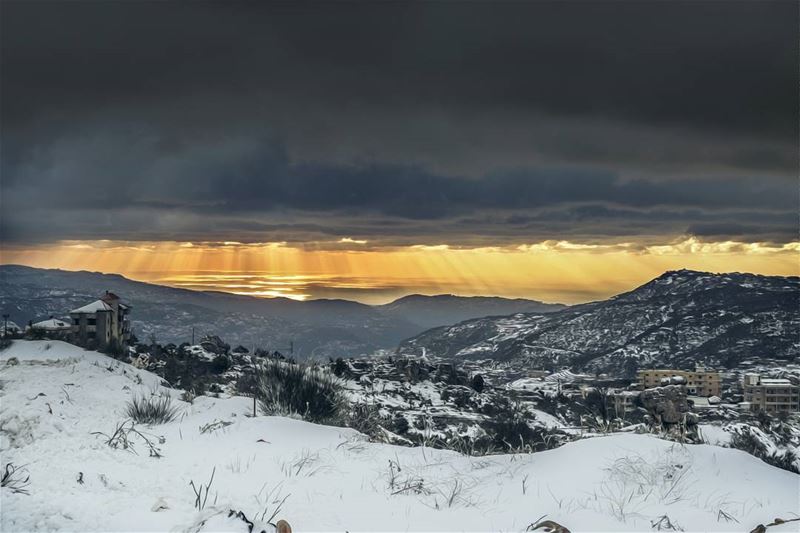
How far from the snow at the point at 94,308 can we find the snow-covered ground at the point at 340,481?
48.7 m

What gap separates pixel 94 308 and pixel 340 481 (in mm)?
55067

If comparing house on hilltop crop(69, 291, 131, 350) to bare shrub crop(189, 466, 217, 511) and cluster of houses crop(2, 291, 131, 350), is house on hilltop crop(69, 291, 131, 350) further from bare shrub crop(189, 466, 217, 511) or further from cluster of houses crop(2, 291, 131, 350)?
bare shrub crop(189, 466, 217, 511)

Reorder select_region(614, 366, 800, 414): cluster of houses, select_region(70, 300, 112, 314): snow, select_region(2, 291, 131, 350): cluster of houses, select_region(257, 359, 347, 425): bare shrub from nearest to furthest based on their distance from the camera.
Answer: select_region(257, 359, 347, 425): bare shrub, select_region(2, 291, 131, 350): cluster of houses, select_region(70, 300, 112, 314): snow, select_region(614, 366, 800, 414): cluster of houses

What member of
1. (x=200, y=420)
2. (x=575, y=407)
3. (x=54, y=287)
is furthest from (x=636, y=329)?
(x=200, y=420)

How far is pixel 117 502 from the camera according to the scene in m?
8.70

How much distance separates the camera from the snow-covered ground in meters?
8.75

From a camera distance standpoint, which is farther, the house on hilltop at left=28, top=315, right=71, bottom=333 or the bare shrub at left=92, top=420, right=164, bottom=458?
the house on hilltop at left=28, top=315, right=71, bottom=333

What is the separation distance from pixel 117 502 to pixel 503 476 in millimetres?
5959

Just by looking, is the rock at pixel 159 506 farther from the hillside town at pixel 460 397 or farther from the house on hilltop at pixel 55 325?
the house on hilltop at pixel 55 325

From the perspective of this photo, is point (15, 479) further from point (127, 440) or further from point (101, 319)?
point (101, 319)

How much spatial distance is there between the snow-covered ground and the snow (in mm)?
48720

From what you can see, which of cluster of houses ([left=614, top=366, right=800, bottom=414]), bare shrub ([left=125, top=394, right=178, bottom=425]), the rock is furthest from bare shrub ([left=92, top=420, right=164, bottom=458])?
cluster of houses ([left=614, top=366, right=800, bottom=414])

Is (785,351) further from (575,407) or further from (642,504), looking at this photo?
(642,504)

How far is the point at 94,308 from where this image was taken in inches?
2372
